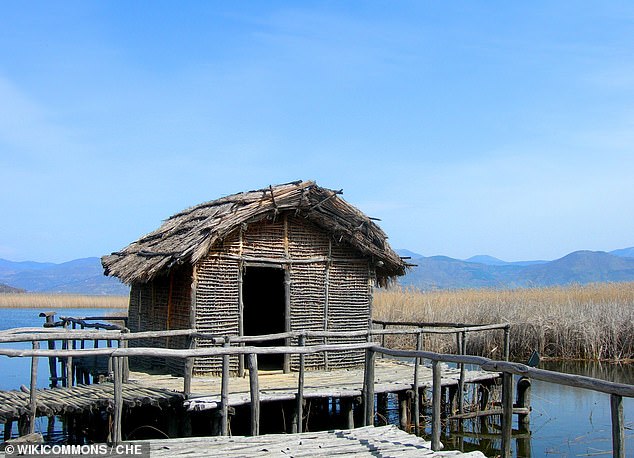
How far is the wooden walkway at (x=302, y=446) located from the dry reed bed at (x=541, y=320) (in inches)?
Result: 494

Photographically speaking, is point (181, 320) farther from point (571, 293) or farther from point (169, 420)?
point (571, 293)

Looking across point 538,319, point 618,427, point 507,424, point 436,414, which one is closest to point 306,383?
point 436,414

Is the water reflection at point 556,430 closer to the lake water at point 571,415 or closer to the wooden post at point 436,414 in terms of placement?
the lake water at point 571,415

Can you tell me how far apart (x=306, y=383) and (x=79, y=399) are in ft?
13.7

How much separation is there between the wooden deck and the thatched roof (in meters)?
2.19

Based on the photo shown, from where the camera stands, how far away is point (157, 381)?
13047 mm

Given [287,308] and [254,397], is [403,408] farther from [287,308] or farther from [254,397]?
[254,397]

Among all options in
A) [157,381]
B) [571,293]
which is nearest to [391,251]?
[157,381]

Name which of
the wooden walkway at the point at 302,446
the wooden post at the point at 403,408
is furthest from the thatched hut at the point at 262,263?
the wooden walkway at the point at 302,446

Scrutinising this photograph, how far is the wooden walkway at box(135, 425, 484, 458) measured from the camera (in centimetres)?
766

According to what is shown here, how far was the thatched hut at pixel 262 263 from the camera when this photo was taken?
45.8ft

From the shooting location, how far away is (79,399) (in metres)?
10.5

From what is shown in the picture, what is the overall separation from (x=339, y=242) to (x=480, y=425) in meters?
4.76

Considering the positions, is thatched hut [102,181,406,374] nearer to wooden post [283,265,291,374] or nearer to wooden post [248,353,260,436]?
wooden post [283,265,291,374]
